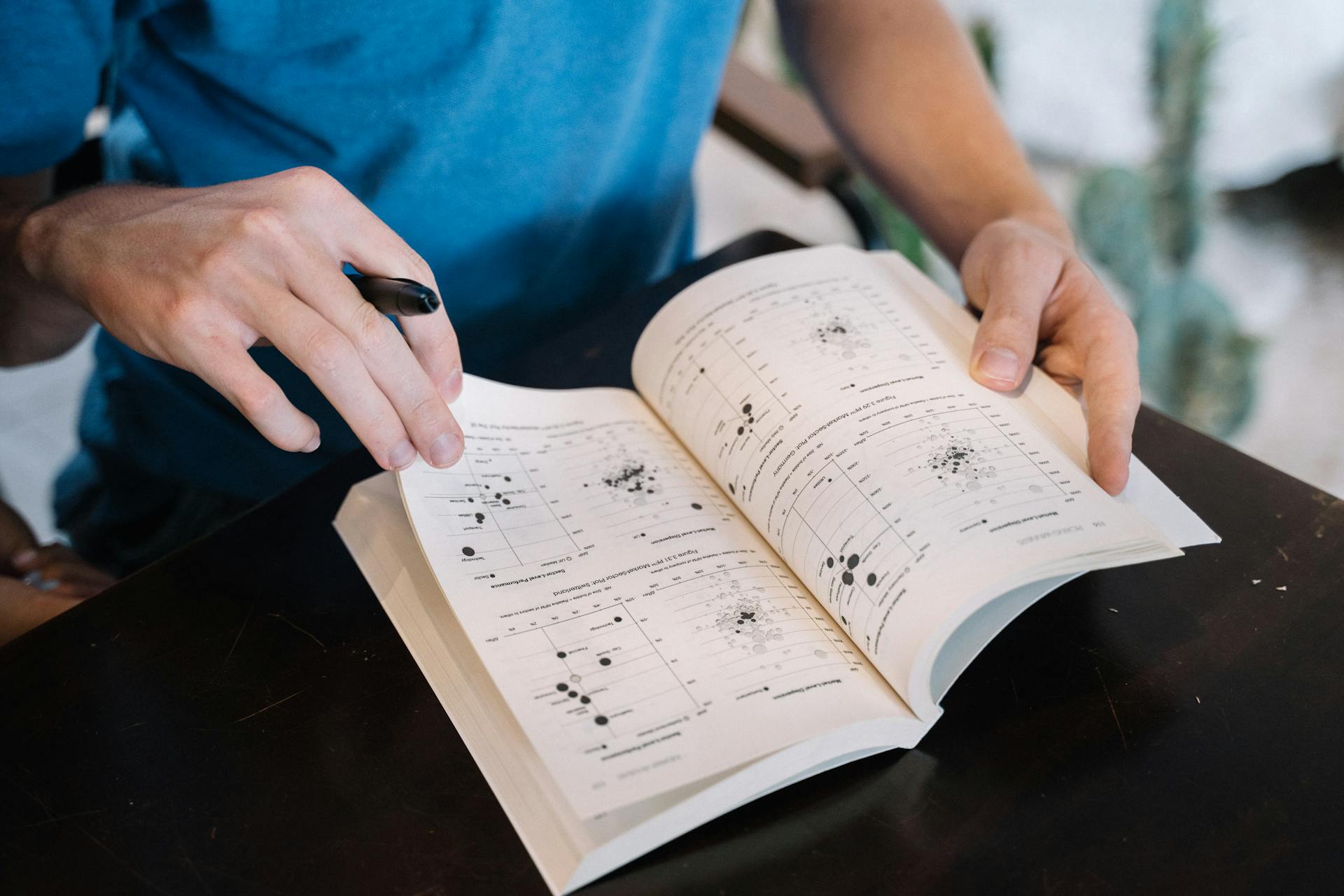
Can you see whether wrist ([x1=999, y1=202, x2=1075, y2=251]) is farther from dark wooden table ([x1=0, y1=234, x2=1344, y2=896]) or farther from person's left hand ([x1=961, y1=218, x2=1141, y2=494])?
dark wooden table ([x1=0, y1=234, x2=1344, y2=896])

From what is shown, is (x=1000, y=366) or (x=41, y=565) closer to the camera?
(x=1000, y=366)

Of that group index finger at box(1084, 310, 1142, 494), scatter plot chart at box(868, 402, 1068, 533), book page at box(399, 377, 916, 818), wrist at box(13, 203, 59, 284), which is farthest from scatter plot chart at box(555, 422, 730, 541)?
wrist at box(13, 203, 59, 284)

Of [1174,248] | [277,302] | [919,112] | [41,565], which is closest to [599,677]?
[277,302]

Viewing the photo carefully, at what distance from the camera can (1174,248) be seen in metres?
1.47

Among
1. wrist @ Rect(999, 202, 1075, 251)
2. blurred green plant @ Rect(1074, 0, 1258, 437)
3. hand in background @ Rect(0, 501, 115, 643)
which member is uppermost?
wrist @ Rect(999, 202, 1075, 251)

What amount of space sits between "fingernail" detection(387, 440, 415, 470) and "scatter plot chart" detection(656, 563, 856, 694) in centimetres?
16

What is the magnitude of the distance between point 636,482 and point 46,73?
0.45 m

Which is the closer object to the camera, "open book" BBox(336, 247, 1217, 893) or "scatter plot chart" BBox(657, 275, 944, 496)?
"open book" BBox(336, 247, 1217, 893)

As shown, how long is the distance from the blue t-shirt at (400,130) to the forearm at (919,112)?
11 centimetres

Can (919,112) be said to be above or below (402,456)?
above

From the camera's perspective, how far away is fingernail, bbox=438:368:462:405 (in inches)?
23.2

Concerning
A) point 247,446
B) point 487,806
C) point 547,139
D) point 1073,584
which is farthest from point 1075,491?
point 247,446

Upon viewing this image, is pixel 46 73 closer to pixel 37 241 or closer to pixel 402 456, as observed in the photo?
pixel 37 241

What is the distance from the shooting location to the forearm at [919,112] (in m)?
0.86
